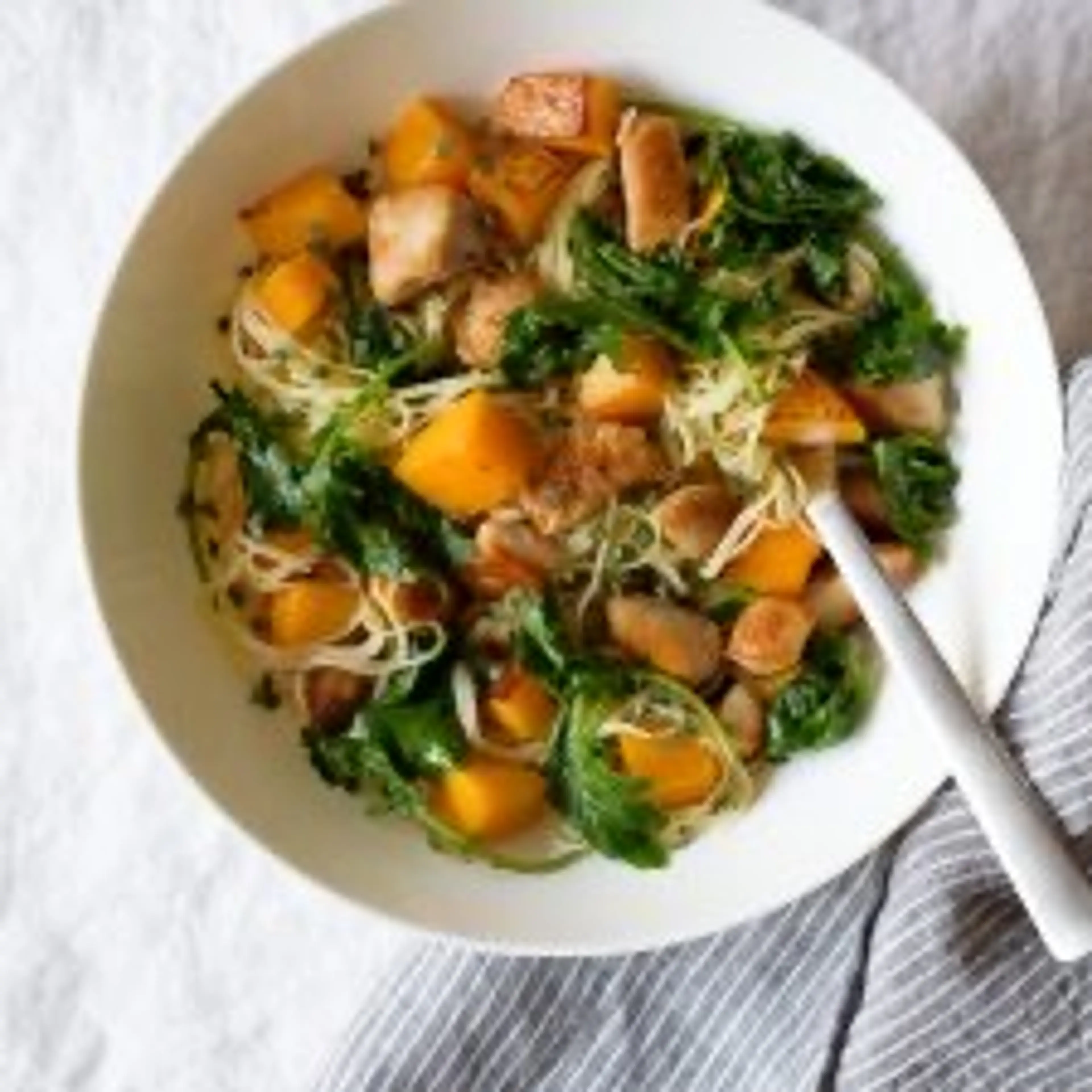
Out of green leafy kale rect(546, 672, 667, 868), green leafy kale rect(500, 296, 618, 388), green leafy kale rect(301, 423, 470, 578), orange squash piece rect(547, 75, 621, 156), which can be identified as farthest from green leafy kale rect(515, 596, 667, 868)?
orange squash piece rect(547, 75, 621, 156)

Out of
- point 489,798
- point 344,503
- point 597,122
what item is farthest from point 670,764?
point 597,122

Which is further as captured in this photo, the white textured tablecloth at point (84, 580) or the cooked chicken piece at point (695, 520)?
the white textured tablecloth at point (84, 580)

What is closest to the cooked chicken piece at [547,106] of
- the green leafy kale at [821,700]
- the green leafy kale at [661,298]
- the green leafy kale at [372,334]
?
the green leafy kale at [661,298]

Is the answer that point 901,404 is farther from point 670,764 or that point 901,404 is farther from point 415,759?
point 415,759

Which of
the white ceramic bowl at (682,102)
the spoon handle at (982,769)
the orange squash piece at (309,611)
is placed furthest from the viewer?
the orange squash piece at (309,611)

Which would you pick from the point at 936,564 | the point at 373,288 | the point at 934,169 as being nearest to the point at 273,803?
the point at 373,288

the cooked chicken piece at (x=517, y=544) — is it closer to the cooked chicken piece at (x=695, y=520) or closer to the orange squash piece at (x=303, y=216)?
the cooked chicken piece at (x=695, y=520)

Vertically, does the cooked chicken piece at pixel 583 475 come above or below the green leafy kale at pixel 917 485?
above
